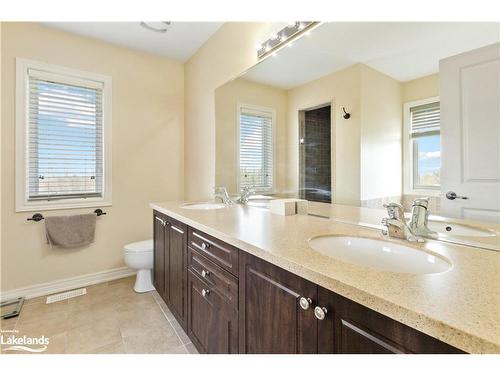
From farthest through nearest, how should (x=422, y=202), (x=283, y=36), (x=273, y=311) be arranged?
(x=283, y=36), (x=422, y=202), (x=273, y=311)

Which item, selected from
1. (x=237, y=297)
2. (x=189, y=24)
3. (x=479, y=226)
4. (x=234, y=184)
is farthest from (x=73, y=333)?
(x=189, y=24)

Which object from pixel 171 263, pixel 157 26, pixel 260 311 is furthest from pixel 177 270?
pixel 157 26

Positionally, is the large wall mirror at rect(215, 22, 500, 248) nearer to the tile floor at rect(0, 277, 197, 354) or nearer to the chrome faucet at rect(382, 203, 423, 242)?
the chrome faucet at rect(382, 203, 423, 242)

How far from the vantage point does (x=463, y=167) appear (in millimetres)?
917

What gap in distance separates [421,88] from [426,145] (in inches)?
9.2

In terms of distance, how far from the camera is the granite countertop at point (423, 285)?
0.46 metres

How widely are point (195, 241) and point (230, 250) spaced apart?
1.37 feet

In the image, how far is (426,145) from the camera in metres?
1.00

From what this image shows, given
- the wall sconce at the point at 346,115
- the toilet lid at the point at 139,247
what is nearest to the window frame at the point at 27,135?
the toilet lid at the point at 139,247

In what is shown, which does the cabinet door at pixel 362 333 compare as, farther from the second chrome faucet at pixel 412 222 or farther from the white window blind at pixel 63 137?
the white window blind at pixel 63 137

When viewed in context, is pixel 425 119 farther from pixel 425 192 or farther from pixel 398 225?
pixel 398 225

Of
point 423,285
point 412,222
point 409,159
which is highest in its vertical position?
point 409,159

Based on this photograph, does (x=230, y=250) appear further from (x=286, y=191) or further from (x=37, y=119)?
(x=37, y=119)

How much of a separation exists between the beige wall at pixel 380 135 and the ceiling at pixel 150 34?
181cm
